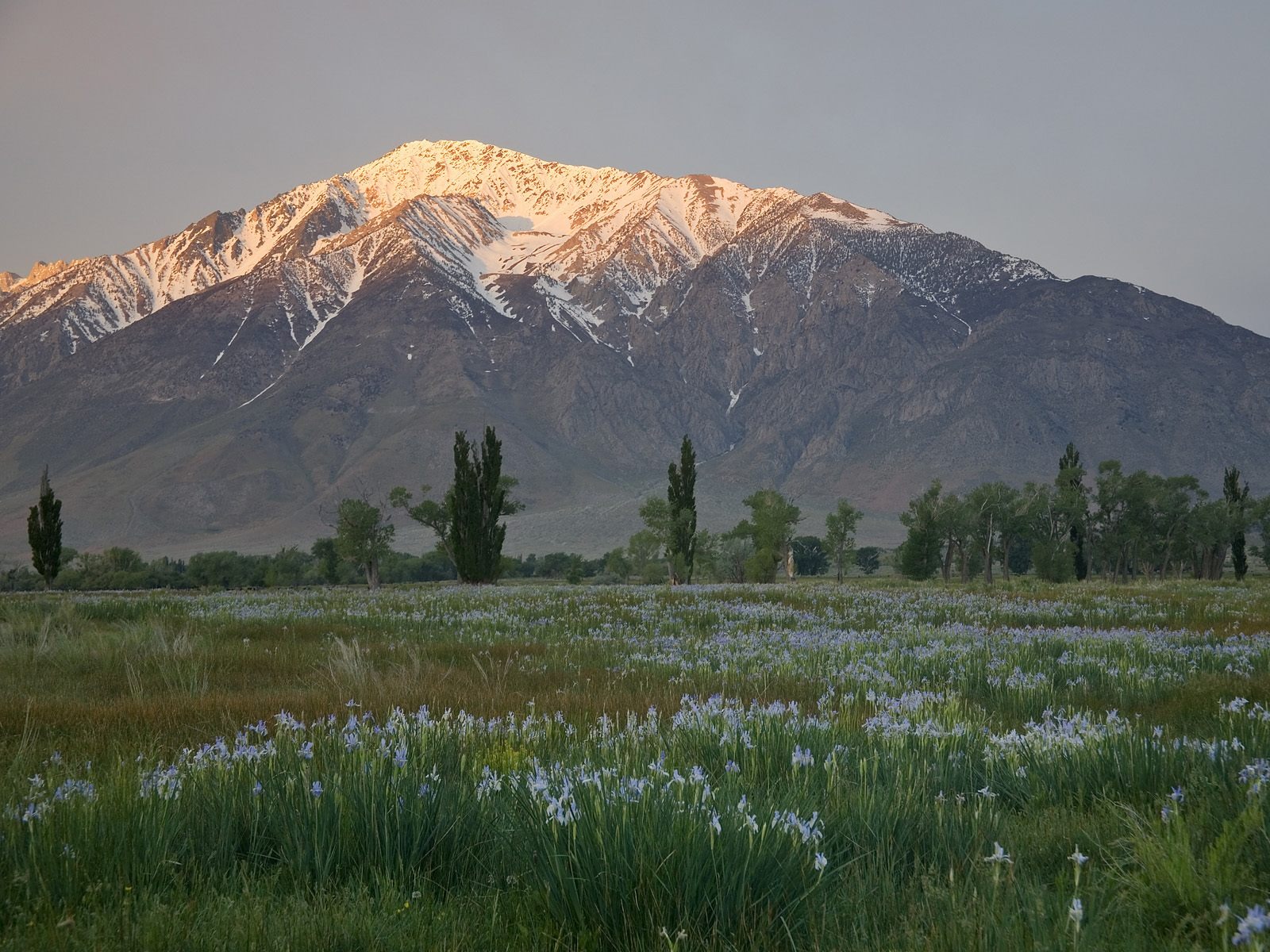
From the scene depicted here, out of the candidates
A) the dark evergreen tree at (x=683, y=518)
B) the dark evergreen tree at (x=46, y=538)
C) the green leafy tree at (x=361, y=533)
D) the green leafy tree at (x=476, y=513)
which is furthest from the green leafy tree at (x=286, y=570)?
the green leafy tree at (x=476, y=513)

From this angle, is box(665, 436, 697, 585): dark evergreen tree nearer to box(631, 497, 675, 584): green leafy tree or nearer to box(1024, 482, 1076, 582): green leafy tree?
box(631, 497, 675, 584): green leafy tree

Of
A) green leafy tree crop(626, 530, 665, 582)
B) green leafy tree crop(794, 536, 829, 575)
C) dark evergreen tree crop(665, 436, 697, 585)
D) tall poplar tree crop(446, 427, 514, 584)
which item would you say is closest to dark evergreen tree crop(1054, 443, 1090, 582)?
dark evergreen tree crop(665, 436, 697, 585)

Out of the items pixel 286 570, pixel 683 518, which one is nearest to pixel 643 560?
pixel 286 570

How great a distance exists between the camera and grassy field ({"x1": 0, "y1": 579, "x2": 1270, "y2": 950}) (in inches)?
102

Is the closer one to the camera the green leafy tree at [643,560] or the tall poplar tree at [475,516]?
the tall poplar tree at [475,516]

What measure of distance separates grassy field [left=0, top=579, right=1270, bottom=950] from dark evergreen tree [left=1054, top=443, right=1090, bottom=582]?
274 ft

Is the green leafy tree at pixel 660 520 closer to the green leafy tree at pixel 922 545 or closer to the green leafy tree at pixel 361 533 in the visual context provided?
the green leafy tree at pixel 361 533

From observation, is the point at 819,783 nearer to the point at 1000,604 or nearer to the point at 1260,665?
the point at 1260,665

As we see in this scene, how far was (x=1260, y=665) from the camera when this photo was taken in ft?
29.5

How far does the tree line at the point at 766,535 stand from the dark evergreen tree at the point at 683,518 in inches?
5.8

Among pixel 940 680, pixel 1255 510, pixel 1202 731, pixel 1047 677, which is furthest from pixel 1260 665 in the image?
pixel 1255 510

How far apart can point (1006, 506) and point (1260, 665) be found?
86.0m

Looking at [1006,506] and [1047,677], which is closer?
[1047,677]

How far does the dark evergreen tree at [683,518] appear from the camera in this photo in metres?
66.4
